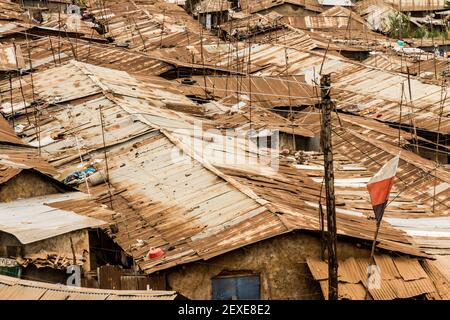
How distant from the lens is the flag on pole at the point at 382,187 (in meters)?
12.1

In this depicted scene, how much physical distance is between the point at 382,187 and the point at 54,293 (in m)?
4.07

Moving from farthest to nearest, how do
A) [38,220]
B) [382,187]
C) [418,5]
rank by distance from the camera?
[418,5] < [38,220] < [382,187]

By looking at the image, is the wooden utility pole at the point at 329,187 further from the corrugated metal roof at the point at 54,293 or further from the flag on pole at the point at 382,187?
the corrugated metal roof at the point at 54,293

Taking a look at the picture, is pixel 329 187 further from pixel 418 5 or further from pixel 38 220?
pixel 418 5

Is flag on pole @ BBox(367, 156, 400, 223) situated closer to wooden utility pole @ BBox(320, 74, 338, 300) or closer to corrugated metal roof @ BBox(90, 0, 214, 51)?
wooden utility pole @ BBox(320, 74, 338, 300)

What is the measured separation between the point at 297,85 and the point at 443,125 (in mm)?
5299

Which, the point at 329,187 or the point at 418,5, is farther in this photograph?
the point at 418,5

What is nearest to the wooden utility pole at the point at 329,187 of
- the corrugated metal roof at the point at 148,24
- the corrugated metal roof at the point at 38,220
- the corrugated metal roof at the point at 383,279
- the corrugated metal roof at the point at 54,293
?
the corrugated metal roof at the point at 383,279

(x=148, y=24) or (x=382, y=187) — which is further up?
(x=382, y=187)

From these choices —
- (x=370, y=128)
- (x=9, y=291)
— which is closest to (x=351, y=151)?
(x=370, y=128)

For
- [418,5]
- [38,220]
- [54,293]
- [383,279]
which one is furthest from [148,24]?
[54,293]

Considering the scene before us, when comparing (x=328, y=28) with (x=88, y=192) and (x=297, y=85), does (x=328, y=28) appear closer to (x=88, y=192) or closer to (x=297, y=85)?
(x=297, y=85)

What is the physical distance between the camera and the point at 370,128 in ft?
81.8

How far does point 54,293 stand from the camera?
36.1 ft
